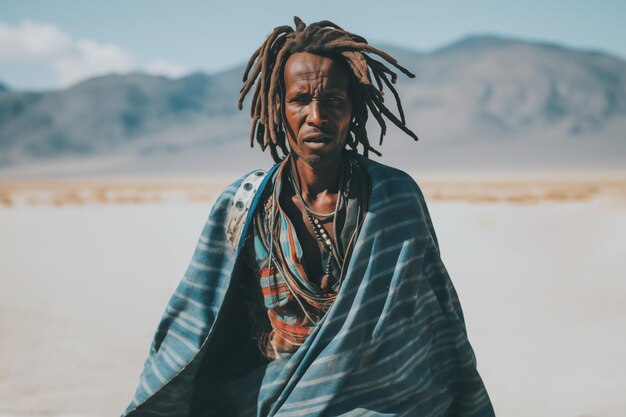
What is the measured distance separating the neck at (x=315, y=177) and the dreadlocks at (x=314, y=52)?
0.52 feet

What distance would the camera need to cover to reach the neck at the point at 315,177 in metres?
2.70

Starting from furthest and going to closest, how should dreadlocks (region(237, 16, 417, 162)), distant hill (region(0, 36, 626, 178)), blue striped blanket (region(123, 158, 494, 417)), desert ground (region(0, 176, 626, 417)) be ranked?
distant hill (region(0, 36, 626, 178)), desert ground (region(0, 176, 626, 417)), dreadlocks (region(237, 16, 417, 162)), blue striped blanket (region(123, 158, 494, 417))

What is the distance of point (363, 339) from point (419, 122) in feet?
371

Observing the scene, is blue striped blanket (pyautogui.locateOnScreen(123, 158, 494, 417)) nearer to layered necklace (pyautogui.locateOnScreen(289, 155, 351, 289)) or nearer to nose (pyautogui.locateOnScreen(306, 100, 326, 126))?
layered necklace (pyautogui.locateOnScreen(289, 155, 351, 289))

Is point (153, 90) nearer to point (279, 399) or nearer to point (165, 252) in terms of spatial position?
point (165, 252)

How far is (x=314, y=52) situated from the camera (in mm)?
2631

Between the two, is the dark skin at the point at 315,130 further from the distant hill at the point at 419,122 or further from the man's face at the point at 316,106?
the distant hill at the point at 419,122

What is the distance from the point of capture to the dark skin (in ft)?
8.44

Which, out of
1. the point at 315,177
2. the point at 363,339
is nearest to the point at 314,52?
the point at 315,177

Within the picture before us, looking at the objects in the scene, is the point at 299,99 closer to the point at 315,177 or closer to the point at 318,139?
the point at 318,139

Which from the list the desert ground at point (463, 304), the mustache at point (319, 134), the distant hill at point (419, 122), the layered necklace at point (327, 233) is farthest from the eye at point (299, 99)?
the distant hill at point (419, 122)

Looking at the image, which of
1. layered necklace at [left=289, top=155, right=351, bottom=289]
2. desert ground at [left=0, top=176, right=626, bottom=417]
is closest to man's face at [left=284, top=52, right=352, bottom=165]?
layered necklace at [left=289, top=155, right=351, bottom=289]

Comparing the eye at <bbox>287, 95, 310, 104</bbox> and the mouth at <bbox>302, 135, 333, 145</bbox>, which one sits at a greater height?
the eye at <bbox>287, 95, 310, 104</bbox>

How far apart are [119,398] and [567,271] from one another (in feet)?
24.3
